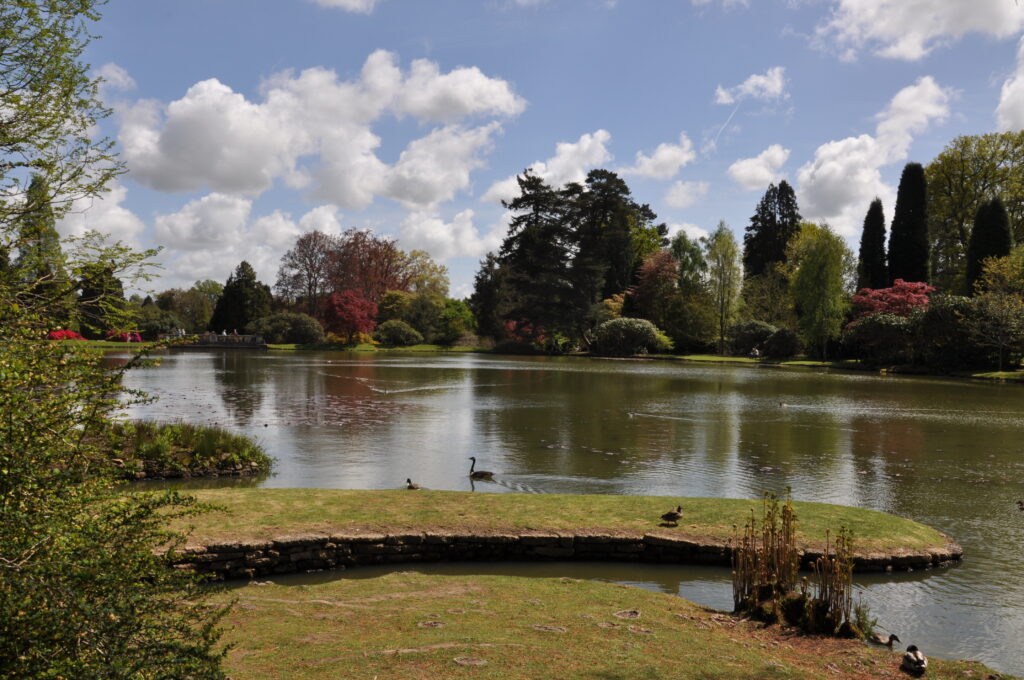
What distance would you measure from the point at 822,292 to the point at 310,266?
239 ft

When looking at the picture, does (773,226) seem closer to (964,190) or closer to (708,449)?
(964,190)

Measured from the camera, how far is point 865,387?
126ft

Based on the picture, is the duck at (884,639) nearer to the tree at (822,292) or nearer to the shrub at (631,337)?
the tree at (822,292)

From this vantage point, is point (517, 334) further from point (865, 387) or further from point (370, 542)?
point (370, 542)

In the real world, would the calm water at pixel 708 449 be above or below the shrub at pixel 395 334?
below

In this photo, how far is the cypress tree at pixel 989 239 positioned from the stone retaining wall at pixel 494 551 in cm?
5491

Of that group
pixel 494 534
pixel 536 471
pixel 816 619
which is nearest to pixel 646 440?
pixel 536 471

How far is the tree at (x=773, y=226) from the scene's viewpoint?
9156cm

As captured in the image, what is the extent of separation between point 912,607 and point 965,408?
24.7 meters

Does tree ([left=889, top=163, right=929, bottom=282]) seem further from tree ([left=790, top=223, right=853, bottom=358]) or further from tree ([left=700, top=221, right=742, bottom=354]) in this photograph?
tree ([left=700, top=221, right=742, bottom=354])

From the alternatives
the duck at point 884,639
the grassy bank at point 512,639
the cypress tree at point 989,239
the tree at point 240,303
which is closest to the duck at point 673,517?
the grassy bank at point 512,639

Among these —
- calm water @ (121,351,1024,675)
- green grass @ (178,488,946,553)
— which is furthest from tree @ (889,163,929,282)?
green grass @ (178,488,946,553)

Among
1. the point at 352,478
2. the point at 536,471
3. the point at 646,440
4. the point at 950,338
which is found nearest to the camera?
the point at 352,478

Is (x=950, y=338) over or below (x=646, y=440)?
over
